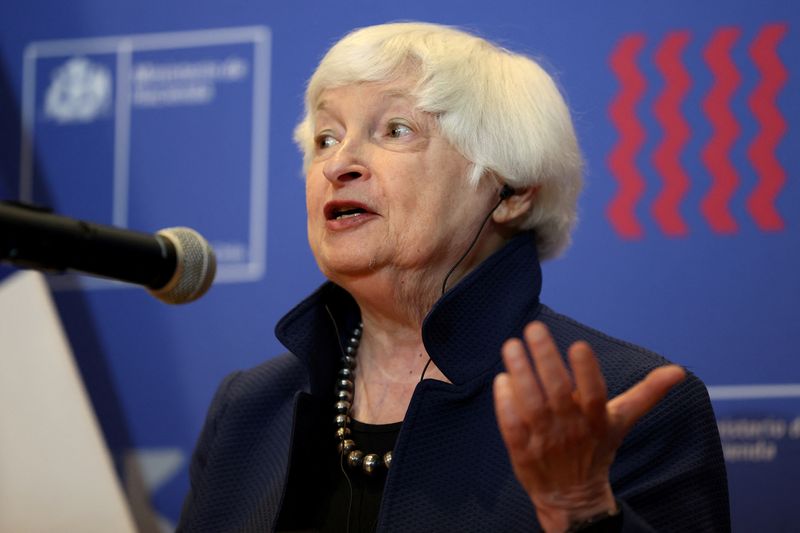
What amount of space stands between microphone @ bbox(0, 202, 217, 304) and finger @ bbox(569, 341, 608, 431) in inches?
21.3

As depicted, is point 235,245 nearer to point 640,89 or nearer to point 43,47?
point 43,47

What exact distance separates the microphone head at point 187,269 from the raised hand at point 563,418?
45 cm

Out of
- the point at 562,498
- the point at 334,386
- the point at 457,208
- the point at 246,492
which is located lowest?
the point at 246,492

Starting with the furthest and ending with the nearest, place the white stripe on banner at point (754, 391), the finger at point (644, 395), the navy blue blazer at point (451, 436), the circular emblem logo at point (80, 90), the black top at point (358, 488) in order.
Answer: the circular emblem logo at point (80, 90) → the white stripe on banner at point (754, 391) → the black top at point (358, 488) → the navy blue blazer at point (451, 436) → the finger at point (644, 395)

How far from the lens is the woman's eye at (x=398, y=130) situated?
2031mm

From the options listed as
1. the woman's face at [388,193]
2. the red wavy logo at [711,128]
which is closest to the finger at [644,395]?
the woman's face at [388,193]

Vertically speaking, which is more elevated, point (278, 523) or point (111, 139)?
point (111, 139)

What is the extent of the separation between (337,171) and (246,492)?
→ 2.13 ft

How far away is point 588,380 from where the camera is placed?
130 centimetres

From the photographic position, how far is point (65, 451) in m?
2.99

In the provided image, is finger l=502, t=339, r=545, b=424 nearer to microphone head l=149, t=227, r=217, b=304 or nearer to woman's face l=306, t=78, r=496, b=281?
microphone head l=149, t=227, r=217, b=304

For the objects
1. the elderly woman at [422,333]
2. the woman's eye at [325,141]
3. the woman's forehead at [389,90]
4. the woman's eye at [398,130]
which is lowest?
the elderly woman at [422,333]

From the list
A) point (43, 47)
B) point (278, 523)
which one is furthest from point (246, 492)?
point (43, 47)

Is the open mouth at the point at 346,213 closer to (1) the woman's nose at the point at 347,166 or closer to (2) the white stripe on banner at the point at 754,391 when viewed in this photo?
(1) the woman's nose at the point at 347,166
